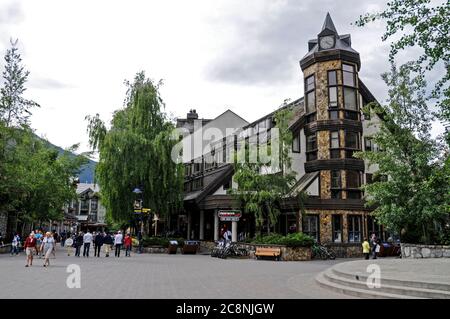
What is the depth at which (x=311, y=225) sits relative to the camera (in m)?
27.8

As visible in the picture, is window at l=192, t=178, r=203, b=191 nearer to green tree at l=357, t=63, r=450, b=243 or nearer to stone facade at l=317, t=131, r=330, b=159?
stone facade at l=317, t=131, r=330, b=159

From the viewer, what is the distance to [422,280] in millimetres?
10367

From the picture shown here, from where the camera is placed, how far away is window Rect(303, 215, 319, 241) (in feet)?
90.7

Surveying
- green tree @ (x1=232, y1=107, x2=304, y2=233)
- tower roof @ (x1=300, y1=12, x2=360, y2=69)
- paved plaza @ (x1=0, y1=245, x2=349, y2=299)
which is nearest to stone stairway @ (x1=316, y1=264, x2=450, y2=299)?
paved plaza @ (x1=0, y1=245, x2=349, y2=299)

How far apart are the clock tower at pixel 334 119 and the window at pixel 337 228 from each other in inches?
43.7

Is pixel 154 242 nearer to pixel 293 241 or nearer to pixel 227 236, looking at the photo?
pixel 227 236

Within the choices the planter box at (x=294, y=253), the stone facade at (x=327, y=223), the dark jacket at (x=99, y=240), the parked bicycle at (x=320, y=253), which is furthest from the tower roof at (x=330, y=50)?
the dark jacket at (x=99, y=240)

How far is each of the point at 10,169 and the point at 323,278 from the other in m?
21.7

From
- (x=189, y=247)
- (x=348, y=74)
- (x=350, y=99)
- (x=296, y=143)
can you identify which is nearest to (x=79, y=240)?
(x=189, y=247)

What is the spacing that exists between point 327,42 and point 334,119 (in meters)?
5.65

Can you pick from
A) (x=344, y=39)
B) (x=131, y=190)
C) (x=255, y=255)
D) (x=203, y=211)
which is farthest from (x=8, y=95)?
(x=344, y=39)

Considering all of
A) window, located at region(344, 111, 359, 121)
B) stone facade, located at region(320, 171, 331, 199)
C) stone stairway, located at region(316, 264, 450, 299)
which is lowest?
stone stairway, located at region(316, 264, 450, 299)

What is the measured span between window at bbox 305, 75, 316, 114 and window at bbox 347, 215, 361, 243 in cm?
796
